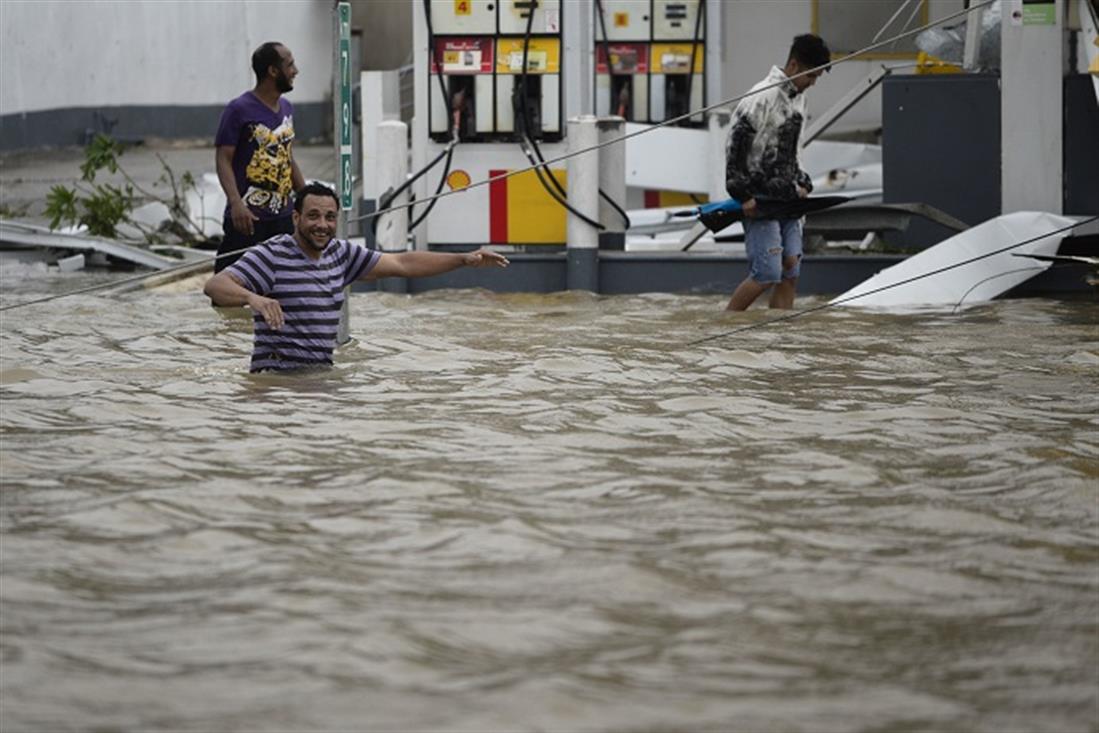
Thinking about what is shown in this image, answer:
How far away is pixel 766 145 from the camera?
11.8m

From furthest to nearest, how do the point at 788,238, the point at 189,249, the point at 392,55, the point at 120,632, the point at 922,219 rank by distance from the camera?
the point at 392,55
the point at 189,249
the point at 922,219
the point at 788,238
the point at 120,632

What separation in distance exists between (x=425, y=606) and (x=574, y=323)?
23.6ft

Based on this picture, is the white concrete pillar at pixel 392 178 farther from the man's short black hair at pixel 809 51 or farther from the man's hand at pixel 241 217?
the man's short black hair at pixel 809 51

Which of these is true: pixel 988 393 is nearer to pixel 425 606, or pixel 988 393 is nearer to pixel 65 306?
pixel 425 606

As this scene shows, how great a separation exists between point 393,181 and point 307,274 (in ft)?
17.7

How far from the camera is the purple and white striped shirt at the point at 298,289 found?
894 cm

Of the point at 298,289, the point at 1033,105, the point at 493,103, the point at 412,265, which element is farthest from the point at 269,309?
the point at 1033,105

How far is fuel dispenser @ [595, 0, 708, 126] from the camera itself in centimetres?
1647

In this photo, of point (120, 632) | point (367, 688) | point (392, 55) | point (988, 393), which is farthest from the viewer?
point (392, 55)

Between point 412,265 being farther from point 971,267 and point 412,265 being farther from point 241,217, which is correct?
point 971,267

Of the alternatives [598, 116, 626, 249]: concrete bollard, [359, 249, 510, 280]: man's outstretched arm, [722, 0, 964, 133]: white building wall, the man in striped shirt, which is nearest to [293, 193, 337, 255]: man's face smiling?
the man in striped shirt

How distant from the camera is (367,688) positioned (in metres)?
4.57

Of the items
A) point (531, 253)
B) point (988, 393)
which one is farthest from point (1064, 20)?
point (988, 393)

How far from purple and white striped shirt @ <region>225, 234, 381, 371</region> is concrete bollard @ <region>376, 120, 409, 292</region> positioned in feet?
16.4
